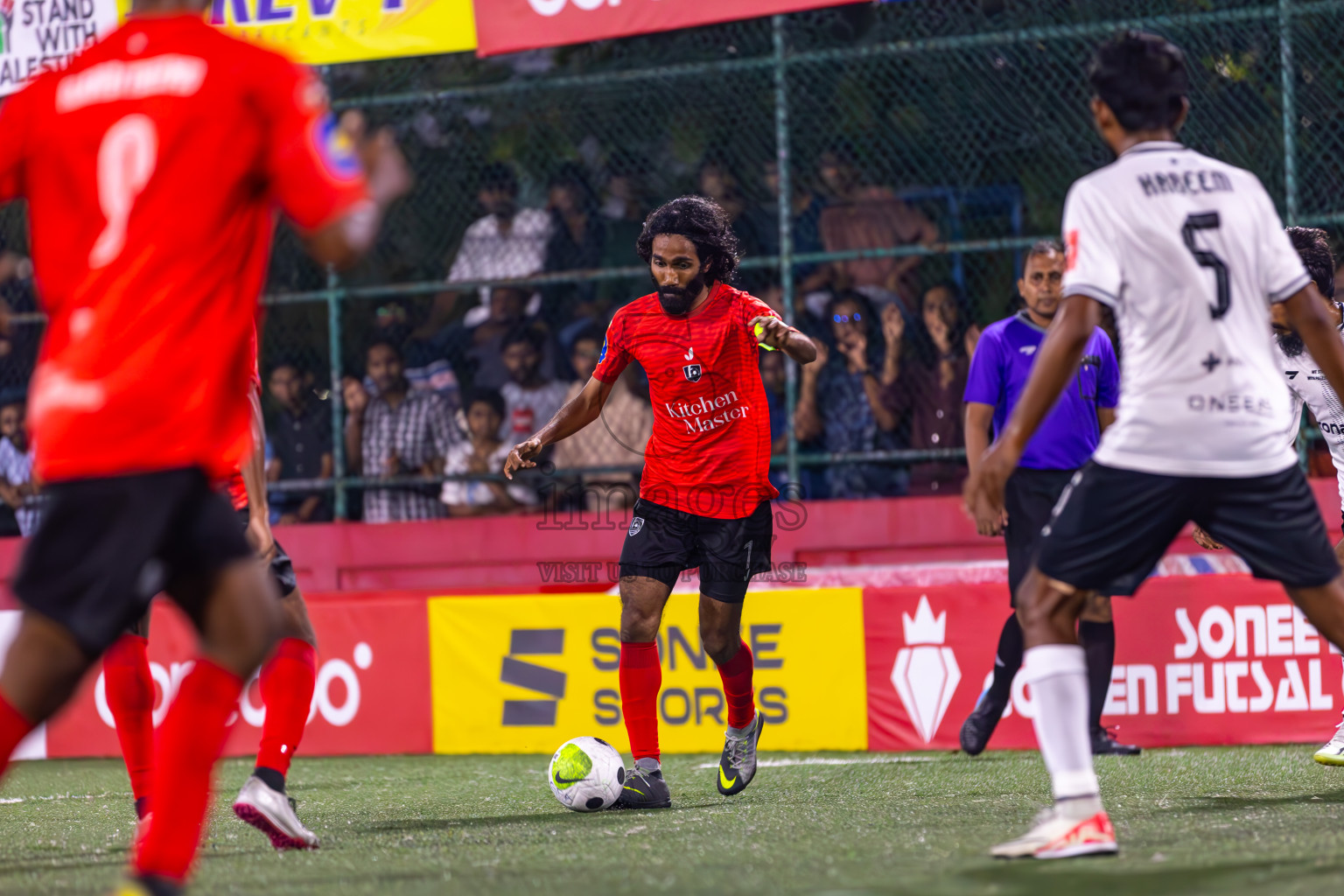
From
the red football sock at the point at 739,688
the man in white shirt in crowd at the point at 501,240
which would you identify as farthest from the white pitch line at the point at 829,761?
the man in white shirt in crowd at the point at 501,240

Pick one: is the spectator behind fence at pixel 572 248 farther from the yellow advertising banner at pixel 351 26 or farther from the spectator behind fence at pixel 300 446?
the spectator behind fence at pixel 300 446

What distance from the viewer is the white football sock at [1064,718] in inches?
157

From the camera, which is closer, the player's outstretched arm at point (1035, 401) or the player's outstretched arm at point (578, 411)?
the player's outstretched arm at point (1035, 401)

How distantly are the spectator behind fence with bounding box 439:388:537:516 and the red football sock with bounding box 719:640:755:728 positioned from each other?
3.84 metres

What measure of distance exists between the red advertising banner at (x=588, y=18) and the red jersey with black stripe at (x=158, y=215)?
6.40m

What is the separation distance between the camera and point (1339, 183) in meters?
8.80

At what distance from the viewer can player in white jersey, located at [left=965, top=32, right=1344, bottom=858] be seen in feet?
12.9

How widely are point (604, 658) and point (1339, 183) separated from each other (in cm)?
472

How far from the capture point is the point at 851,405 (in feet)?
31.5

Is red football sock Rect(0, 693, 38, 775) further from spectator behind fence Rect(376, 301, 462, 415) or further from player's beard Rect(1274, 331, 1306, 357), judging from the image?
spectator behind fence Rect(376, 301, 462, 415)

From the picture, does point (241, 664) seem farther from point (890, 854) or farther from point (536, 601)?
point (536, 601)

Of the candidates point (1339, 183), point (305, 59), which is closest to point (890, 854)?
point (1339, 183)

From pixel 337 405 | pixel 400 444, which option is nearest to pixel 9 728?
pixel 337 405

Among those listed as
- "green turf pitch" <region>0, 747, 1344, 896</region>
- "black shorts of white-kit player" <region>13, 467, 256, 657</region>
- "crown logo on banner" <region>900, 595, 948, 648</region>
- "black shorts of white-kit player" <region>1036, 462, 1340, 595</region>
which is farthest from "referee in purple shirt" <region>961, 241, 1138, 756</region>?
"black shorts of white-kit player" <region>13, 467, 256, 657</region>
